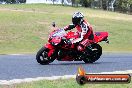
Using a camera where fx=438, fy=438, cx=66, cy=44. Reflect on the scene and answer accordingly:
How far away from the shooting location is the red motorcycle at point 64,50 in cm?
1338

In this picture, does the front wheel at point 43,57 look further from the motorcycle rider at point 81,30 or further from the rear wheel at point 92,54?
the rear wheel at point 92,54

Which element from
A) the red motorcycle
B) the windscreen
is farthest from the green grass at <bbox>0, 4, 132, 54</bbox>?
the windscreen

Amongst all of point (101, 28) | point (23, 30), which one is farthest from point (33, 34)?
point (101, 28)

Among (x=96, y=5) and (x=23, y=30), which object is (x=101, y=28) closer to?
(x=23, y=30)

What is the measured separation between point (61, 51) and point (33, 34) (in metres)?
24.9

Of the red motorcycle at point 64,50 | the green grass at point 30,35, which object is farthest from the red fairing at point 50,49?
the green grass at point 30,35

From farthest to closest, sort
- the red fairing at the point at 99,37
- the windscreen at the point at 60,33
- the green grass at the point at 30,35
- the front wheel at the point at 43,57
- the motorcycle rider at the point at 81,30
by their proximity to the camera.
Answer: the green grass at the point at 30,35 → the red fairing at the point at 99,37 → the motorcycle rider at the point at 81,30 → the windscreen at the point at 60,33 → the front wheel at the point at 43,57

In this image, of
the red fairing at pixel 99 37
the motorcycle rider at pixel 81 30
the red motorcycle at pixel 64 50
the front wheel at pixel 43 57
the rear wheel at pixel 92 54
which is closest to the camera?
the front wheel at pixel 43 57

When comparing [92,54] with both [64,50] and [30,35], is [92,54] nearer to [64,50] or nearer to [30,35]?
[64,50]

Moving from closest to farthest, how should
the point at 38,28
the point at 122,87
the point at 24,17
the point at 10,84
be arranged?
the point at 122,87 → the point at 10,84 → the point at 38,28 → the point at 24,17

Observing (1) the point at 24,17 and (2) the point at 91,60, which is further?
(1) the point at 24,17

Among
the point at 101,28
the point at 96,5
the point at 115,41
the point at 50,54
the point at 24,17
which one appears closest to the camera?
the point at 50,54

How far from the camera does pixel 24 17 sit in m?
49.5

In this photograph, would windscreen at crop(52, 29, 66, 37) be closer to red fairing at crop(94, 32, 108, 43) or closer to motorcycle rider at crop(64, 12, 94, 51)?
motorcycle rider at crop(64, 12, 94, 51)
